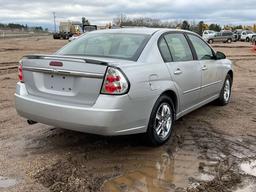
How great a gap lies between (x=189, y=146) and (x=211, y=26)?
92087 mm

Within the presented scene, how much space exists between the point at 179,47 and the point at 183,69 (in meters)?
0.42

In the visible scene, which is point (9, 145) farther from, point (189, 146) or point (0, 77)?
point (0, 77)

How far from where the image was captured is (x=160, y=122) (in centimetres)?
491

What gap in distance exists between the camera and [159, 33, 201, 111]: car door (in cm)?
522

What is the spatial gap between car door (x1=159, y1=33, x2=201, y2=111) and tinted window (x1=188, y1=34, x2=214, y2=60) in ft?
0.89

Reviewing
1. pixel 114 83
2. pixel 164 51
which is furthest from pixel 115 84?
pixel 164 51

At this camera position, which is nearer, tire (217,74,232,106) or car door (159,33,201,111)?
car door (159,33,201,111)

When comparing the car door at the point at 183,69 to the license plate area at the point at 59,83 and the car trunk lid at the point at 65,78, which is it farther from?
the license plate area at the point at 59,83

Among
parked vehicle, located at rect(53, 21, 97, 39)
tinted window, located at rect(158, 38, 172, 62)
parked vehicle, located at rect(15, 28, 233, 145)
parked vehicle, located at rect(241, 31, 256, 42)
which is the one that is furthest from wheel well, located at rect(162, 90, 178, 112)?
parked vehicle, located at rect(53, 21, 97, 39)

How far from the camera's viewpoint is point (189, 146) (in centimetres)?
504

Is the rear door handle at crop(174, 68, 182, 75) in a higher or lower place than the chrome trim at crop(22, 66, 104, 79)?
lower

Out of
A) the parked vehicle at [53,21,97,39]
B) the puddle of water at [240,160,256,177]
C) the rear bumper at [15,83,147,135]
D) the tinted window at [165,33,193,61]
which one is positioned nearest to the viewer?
the rear bumper at [15,83,147,135]

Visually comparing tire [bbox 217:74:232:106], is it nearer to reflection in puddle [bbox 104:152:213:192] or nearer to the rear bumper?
reflection in puddle [bbox 104:152:213:192]

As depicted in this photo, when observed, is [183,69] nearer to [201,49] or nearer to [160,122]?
[160,122]
